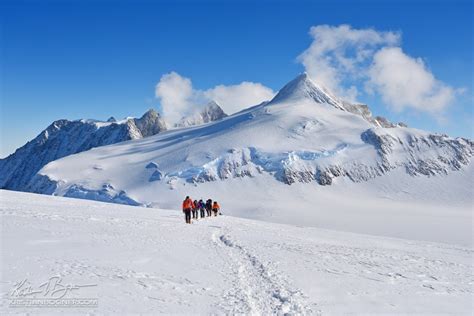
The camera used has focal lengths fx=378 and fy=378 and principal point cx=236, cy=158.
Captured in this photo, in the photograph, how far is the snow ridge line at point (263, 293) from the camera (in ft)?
32.9

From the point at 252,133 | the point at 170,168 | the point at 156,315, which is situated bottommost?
the point at 156,315

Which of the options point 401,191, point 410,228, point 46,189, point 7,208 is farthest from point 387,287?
point 46,189

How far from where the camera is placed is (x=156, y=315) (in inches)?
358

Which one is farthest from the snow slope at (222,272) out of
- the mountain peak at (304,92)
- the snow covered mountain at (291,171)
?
the mountain peak at (304,92)

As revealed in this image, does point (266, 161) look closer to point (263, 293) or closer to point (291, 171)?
point (291, 171)

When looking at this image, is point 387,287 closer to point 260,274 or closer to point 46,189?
point 260,274

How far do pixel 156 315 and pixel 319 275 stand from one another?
740 centimetres

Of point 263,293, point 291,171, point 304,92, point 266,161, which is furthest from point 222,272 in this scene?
point 304,92

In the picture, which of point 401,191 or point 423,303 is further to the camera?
point 401,191

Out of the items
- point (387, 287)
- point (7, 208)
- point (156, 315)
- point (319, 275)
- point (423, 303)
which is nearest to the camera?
point (156, 315)

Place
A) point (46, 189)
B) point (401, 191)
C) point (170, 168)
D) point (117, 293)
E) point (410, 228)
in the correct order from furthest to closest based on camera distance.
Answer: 1. point (46, 189)
2. point (170, 168)
3. point (401, 191)
4. point (410, 228)
5. point (117, 293)
